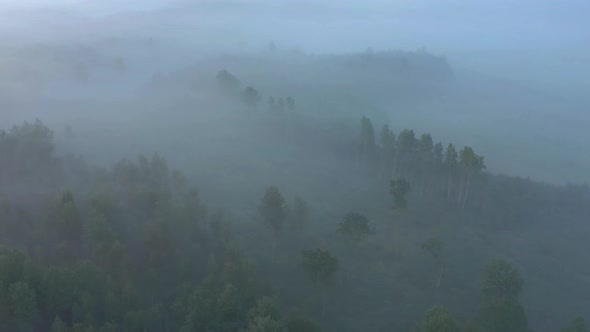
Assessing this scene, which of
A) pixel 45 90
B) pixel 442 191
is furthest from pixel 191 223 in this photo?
pixel 45 90

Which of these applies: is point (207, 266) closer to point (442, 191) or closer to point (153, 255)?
point (153, 255)

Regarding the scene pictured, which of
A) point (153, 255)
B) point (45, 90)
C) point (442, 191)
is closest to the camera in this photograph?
point (153, 255)

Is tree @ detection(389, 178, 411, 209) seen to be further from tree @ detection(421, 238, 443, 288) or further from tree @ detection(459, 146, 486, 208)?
tree @ detection(421, 238, 443, 288)

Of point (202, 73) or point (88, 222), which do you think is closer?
point (88, 222)

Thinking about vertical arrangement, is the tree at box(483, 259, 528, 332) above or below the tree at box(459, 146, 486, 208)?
below

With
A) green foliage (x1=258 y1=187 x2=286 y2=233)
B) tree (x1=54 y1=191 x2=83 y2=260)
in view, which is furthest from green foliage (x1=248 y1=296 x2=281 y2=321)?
green foliage (x1=258 y1=187 x2=286 y2=233)

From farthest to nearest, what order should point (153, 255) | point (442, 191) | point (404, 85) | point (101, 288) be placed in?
point (404, 85), point (442, 191), point (153, 255), point (101, 288)

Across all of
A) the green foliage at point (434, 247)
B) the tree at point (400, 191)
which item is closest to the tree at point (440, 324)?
the green foliage at point (434, 247)

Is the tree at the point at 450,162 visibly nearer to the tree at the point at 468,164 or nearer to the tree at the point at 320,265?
the tree at the point at 468,164
